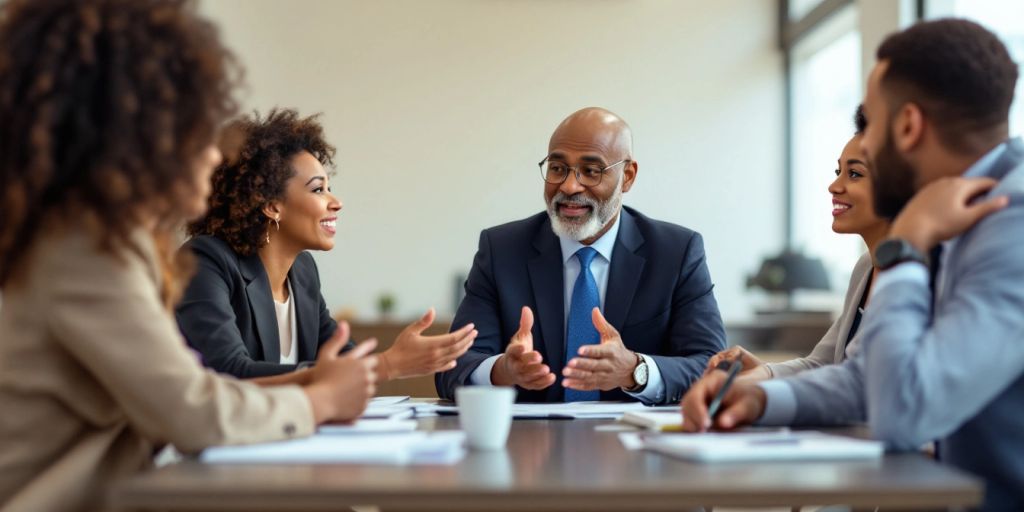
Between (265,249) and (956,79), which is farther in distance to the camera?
(265,249)

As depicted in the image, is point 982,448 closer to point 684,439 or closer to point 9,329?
point 684,439

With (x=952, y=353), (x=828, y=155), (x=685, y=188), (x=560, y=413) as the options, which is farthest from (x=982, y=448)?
(x=685, y=188)

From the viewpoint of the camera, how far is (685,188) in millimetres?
8070

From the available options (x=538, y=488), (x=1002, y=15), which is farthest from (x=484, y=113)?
(x=538, y=488)

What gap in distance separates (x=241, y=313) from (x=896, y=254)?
166cm

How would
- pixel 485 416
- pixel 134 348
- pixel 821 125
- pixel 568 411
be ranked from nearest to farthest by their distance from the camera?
pixel 134 348 < pixel 485 416 < pixel 568 411 < pixel 821 125

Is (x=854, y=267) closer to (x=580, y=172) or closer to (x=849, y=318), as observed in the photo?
(x=849, y=318)

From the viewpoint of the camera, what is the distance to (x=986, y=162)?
1.59 meters

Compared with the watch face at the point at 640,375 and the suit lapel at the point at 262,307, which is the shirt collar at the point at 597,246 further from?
the suit lapel at the point at 262,307

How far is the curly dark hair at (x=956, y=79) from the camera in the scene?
1.53 meters

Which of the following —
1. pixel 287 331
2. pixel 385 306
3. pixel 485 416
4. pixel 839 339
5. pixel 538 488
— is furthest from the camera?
pixel 385 306

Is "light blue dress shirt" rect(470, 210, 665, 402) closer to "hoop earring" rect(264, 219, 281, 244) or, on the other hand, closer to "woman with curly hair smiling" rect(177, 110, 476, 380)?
"woman with curly hair smiling" rect(177, 110, 476, 380)

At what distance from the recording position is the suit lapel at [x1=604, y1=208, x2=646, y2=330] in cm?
278

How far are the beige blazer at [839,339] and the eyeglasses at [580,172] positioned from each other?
84 centimetres
